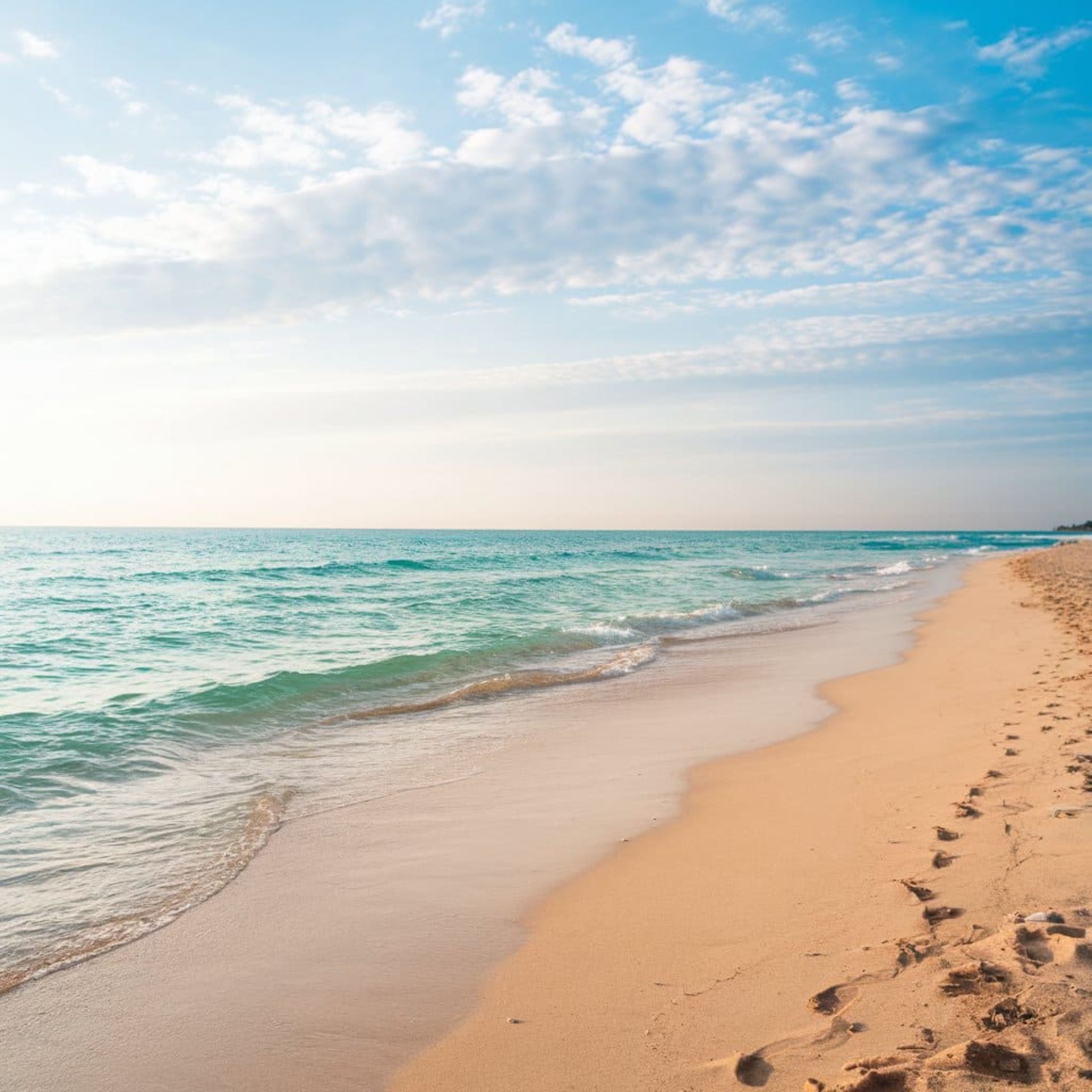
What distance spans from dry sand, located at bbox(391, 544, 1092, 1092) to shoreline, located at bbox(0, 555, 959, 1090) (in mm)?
283

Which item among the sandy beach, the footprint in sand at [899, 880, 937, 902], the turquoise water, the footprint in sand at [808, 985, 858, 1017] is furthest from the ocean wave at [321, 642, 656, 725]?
the footprint in sand at [808, 985, 858, 1017]

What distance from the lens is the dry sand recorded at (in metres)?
2.62

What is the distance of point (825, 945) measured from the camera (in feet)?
11.2

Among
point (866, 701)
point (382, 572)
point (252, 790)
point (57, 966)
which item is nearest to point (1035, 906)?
point (57, 966)

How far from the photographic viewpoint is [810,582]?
3238 centimetres

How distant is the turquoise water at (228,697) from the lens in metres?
4.99

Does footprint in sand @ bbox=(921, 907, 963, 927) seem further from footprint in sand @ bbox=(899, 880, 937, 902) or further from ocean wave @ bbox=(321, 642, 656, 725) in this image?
ocean wave @ bbox=(321, 642, 656, 725)

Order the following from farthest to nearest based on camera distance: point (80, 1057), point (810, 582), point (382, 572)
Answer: point (382, 572) < point (810, 582) < point (80, 1057)

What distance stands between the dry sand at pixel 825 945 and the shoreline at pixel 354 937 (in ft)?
0.93

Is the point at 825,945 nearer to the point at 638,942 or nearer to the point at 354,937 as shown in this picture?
the point at 638,942

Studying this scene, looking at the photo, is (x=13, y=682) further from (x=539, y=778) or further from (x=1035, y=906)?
(x=1035, y=906)

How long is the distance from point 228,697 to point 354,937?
23.1ft

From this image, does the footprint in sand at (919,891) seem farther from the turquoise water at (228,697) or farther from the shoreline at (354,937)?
the turquoise water at (228,697)

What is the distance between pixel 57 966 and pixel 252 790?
2.99 metres
